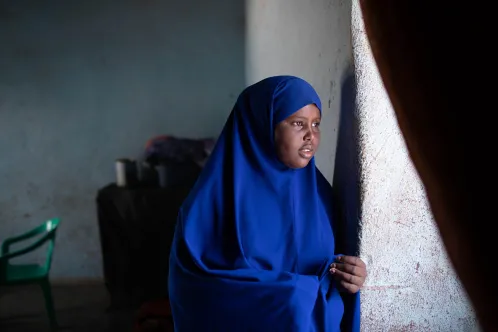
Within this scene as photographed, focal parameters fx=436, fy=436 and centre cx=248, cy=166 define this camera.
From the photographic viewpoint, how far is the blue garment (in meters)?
0.84

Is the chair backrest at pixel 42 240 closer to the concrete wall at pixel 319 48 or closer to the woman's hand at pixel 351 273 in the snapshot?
the concrete wall at pixel 319 48

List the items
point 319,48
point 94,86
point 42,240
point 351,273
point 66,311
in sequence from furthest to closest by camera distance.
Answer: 1. point 94,86
2. point 66,311
3. point 42,240
4. point 319,48
5. point 351,273

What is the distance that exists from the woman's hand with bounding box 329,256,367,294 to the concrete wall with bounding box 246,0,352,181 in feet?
0.96

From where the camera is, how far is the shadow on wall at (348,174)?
0.86 metres

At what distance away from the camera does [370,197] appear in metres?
0.85

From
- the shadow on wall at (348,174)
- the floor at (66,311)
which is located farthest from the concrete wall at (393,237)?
the floor at (66,311)

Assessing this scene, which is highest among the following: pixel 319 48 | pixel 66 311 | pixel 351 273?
pixel 319 48

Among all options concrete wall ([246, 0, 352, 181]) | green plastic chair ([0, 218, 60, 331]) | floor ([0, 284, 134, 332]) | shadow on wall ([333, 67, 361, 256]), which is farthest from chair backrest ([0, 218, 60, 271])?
shadow on wall ([333, 67, 361, 256])

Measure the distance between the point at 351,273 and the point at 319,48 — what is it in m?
0.57

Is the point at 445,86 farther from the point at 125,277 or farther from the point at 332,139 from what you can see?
the point at 125,277

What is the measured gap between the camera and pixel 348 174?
3.02 ft

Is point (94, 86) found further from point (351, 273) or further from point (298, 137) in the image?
point (351, 273)

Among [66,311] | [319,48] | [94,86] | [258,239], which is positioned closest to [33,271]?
[66,311]

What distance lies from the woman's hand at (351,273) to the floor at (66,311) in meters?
2.02
